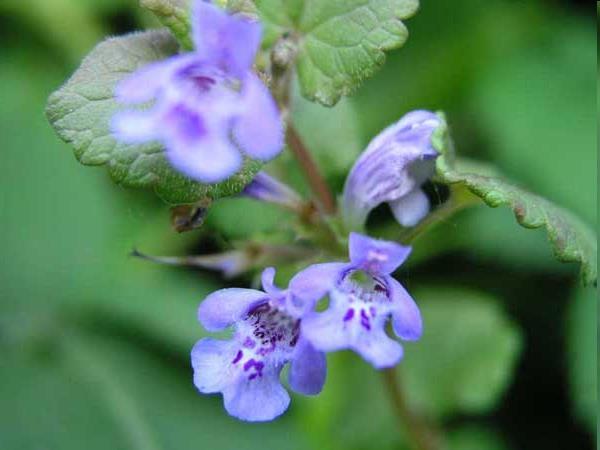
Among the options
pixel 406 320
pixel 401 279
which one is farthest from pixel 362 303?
pixel 401 279

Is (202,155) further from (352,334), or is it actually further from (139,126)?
(352,334)

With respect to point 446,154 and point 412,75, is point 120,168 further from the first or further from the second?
point 412,75

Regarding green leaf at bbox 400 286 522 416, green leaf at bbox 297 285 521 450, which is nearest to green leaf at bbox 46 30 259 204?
green leaf at bbox 297 285 521 450

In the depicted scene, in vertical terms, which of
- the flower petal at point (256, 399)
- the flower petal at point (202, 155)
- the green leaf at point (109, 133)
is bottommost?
the flower petal at point (256, 399)

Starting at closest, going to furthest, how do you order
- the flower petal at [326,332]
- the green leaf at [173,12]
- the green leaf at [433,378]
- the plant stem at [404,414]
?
the flower petal at [326,332]
the green leaf at [173,12]
the plant stem at [404,414]
the green leaf at [433,378]

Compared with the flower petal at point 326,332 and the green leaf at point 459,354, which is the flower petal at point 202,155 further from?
the green leaf at point 459,354

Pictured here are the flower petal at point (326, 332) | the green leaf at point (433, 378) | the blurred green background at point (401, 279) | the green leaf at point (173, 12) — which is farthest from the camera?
the blurred green background at point (401, 279)

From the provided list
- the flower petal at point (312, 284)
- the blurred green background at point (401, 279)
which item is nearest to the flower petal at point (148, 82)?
the flower petal at point (312, 284)
